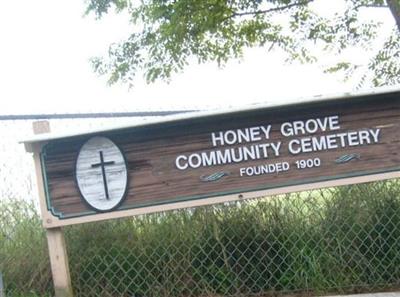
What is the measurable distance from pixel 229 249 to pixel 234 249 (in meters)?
0.03

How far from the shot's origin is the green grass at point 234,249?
4.00m

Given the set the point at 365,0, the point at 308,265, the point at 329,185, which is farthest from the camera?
the point at 365,0

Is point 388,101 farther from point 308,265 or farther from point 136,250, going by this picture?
point 136,250

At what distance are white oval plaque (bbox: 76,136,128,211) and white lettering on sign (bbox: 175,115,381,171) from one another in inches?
17.3

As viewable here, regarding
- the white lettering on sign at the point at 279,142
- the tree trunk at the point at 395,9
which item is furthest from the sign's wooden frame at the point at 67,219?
the tree trunk at the point at 395,9

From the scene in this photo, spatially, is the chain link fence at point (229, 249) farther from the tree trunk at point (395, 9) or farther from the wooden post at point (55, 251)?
the tree trunk at point (395, 9)

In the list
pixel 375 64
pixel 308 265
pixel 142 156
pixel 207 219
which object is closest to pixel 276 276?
pixel 308 265

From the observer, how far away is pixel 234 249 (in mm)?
4074

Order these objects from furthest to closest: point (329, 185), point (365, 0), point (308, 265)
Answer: point (365, 0)
point (308, 265)
point (329, 185)

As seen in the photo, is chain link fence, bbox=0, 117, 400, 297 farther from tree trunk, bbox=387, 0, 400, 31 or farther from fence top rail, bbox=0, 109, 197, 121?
tree trunk, bbox=387, 0, 400, 31

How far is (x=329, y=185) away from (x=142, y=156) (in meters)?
1.16

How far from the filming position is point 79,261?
13.2 feet

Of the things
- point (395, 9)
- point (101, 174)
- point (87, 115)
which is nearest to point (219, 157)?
Result: point (101, 174)

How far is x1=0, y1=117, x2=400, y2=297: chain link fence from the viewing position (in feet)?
13.1
